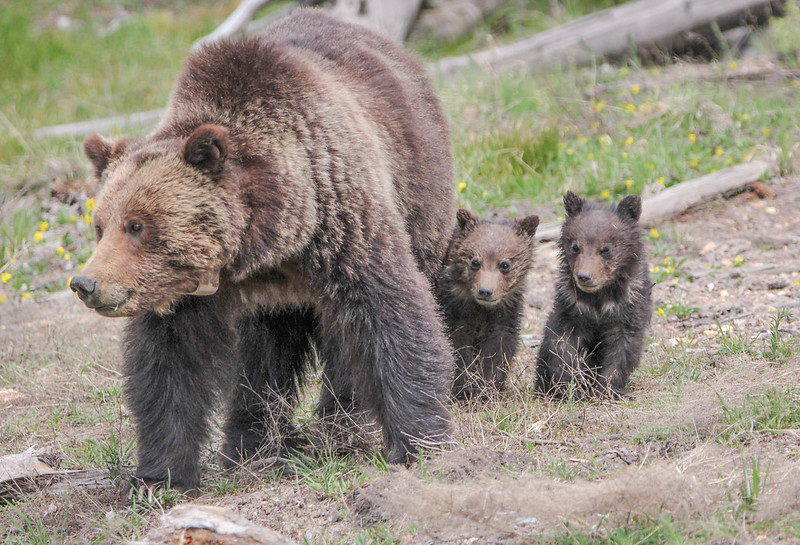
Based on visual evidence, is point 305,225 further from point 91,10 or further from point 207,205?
point 91,10

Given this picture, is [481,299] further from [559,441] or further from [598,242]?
[559,441]

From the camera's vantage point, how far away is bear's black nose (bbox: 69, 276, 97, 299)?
12.5ft

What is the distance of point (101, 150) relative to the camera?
432cm

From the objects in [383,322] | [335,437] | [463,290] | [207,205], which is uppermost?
[207,205]

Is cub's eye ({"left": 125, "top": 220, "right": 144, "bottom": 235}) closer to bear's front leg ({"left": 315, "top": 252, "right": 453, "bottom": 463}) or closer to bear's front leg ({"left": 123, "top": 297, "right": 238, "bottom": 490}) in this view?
bear's front leg ({"left": 123, "top": 297, "right": 238, "bottom": 490})

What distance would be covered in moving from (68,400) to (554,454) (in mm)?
Answer: 3154

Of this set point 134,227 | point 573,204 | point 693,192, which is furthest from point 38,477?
point 693,192

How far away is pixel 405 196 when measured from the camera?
196 inches

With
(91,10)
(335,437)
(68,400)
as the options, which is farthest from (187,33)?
(335,437)

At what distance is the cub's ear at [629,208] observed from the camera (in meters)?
5.46

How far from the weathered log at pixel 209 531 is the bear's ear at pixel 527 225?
9.78ft

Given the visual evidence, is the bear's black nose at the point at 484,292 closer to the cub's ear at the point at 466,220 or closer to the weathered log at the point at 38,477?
the cub's ear at the point at 466,220

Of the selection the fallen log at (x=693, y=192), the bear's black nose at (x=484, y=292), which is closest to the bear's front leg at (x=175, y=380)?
the bear's black nose at (x=484, y=292)

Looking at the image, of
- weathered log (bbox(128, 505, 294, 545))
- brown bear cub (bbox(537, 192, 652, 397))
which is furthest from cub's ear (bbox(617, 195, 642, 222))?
weathered log (bbox(128, 505, 294, 545))
